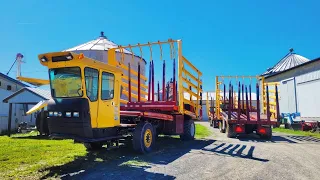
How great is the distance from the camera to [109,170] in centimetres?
639

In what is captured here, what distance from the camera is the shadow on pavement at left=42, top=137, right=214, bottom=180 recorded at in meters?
5.93

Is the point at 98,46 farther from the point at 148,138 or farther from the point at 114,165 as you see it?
the point at 114,165

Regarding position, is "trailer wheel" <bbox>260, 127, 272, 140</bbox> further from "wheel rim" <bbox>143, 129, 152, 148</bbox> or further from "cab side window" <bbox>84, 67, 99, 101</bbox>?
"cab side window" <bbox>84, 67, 99, 101</bbox>

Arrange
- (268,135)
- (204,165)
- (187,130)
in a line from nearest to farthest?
(204,165)
(187,130)
(268,135)

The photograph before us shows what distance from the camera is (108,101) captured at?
767 cm

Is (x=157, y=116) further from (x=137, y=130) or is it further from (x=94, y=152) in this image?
(x=94, y=152)

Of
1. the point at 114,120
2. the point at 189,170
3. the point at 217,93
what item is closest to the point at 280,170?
the point at 189,170

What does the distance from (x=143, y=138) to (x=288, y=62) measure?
27196mm

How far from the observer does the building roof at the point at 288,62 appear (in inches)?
1178

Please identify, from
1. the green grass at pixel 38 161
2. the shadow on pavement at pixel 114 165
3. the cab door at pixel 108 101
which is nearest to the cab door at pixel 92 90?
the cab door at pixel 108 101

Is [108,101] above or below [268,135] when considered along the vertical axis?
above

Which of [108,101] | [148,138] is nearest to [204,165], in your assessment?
[148,138]

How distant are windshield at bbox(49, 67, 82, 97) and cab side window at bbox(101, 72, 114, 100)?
756 millimetres

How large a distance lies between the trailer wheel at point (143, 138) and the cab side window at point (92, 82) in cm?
186
